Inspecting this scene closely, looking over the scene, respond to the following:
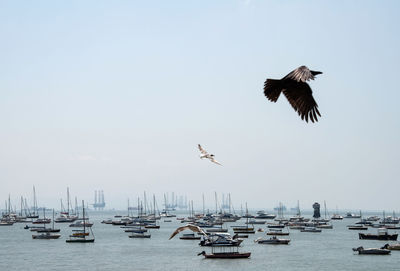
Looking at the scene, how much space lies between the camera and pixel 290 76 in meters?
8.03

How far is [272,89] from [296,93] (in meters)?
0.39

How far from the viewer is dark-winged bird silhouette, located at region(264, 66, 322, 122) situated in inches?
328

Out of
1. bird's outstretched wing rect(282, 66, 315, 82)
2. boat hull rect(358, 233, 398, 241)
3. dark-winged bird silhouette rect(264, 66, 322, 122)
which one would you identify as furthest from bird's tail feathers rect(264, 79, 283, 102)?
boat hull rect(358, 233, 398, 241)

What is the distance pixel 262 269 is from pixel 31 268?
31878mm

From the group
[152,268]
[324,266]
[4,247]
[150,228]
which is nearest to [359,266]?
[324,266]

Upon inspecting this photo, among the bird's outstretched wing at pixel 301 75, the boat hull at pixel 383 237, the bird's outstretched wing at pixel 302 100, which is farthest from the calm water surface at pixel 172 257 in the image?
the bird's outstretched wing at pixel 301 75

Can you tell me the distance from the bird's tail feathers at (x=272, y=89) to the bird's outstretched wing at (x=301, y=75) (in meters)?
0.41

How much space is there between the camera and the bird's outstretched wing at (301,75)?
7.67m

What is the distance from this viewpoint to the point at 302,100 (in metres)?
8.72

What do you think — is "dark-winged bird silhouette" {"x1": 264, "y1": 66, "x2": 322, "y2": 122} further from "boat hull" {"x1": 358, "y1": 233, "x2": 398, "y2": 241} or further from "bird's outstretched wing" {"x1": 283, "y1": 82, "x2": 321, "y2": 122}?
"boat hull" {"x1": 358, "y1": 233, "x2": 398, "y2": 241}

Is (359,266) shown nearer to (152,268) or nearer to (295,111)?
(152,268)

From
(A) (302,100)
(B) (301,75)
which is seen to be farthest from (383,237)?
(B) (301,75)

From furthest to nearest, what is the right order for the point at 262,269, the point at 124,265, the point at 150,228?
the point at 150,228, the point at 124,265, the point at 262,269

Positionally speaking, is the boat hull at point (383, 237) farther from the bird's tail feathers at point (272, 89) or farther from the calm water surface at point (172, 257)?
the bird's tail feathers at point (272, 89)
